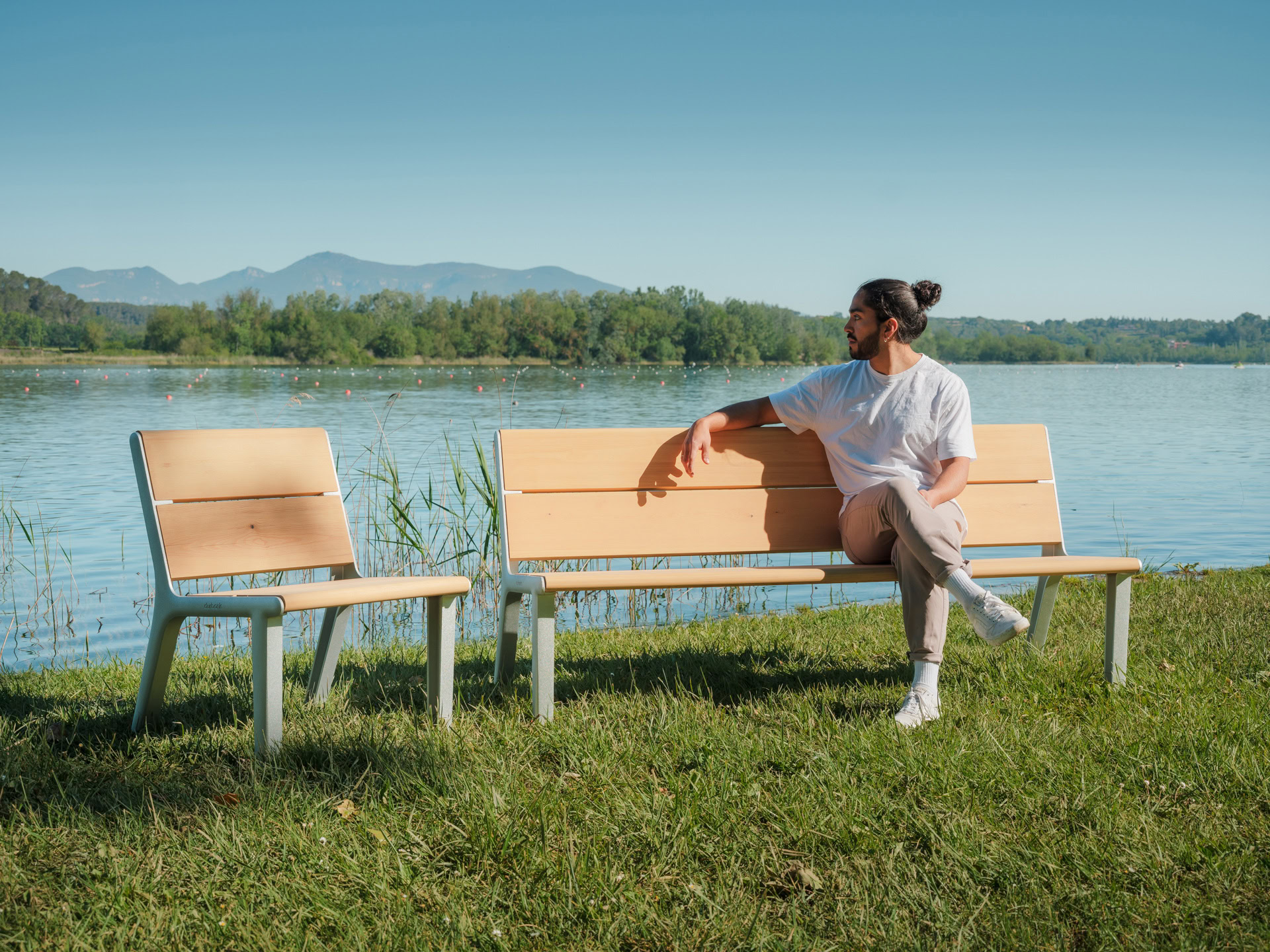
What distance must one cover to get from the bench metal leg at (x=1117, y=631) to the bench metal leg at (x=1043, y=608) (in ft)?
1.30

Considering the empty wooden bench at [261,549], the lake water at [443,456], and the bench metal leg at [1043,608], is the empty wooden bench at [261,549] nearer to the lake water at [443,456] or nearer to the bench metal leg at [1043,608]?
the bench metal leg at [1043,608]

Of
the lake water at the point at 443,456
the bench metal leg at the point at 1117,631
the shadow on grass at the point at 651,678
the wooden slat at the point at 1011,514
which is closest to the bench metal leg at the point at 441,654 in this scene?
the shadow on grass at the point at 651,678

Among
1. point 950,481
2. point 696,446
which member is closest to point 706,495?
point 696,446

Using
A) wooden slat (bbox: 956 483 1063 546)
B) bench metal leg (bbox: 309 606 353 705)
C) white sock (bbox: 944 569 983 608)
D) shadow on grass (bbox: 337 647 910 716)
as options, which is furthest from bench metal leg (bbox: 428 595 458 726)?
wooden slat (bbox: 956 483 1063 546)

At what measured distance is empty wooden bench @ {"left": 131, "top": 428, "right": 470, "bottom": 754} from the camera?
2775 millimetres

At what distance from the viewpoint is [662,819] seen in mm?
2375

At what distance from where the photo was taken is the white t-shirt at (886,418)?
3.58m

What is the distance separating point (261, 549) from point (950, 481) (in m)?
2.30

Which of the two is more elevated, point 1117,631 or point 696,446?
point 696,446

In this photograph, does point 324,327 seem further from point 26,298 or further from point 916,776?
point 916,776

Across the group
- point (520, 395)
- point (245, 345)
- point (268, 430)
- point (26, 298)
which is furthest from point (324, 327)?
point (268, 430)

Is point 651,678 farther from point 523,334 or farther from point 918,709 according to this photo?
point 523,334

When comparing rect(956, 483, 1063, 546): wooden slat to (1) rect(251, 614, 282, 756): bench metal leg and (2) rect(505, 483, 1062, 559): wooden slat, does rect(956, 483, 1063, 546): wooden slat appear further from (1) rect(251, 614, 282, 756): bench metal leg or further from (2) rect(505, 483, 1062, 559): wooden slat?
(1) rect(251, 614, 282, 756): bench metal leg

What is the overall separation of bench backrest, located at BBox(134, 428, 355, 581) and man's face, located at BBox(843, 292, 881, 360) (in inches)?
73.3
